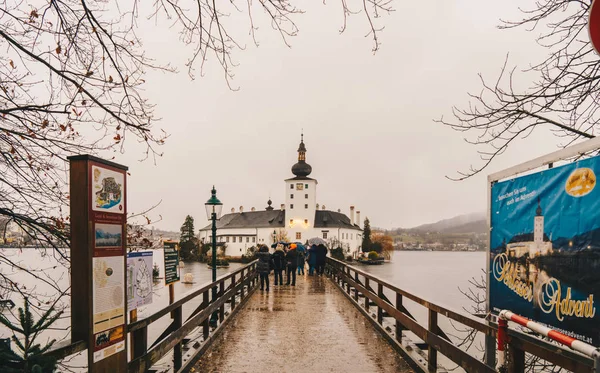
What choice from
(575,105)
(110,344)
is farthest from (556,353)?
(575,105)

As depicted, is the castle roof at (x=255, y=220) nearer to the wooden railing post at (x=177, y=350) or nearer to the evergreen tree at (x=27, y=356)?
the wooden railing post at (x=177, y=350)

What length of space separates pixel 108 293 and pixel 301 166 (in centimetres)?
9725

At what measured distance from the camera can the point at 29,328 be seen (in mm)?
3250

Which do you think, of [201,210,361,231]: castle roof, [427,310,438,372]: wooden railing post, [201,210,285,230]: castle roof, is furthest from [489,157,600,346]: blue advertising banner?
[201,210,285,230]: castle roof

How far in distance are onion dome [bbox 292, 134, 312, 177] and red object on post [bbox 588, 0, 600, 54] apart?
3860 inches

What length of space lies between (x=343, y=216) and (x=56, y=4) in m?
113

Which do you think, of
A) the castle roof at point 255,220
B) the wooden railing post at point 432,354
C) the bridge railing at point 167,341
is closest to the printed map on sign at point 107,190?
the bridge railing at point 167,341

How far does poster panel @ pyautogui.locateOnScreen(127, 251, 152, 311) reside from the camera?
20.2 feet

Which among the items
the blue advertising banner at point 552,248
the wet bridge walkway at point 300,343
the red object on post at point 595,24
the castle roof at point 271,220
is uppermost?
the red object on post at point 595,24

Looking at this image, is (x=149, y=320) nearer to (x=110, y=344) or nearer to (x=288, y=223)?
(x=110, y=344)

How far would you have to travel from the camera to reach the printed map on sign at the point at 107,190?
395 centimetres

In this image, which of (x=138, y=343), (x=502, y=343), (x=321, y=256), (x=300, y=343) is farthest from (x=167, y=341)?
(x=321, y=256)

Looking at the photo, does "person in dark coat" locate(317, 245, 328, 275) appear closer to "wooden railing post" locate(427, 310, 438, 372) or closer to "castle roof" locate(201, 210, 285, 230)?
"wooden railing post" locate(427, 310, 438, 372)

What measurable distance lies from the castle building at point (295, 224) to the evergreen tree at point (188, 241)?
5.97 metres
